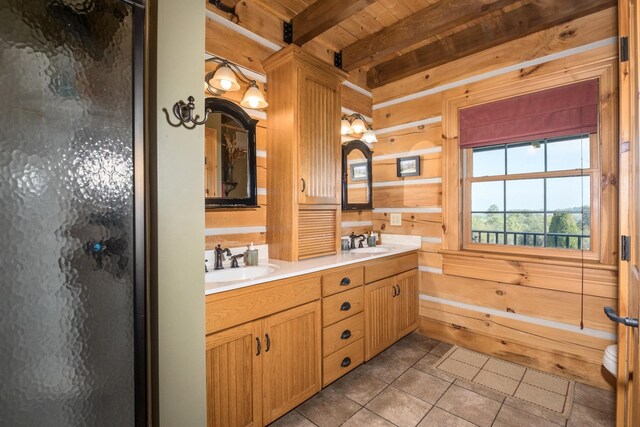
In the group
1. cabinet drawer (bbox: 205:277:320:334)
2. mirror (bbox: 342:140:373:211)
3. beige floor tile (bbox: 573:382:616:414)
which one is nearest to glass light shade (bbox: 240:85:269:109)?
mirror (bbox: 342:140:373:211)

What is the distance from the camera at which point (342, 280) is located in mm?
2082

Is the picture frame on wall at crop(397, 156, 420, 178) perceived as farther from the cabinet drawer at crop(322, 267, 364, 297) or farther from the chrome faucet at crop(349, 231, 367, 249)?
the cabinet drawer at crop(322, 267, 364, 297)

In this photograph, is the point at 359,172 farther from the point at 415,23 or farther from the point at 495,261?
the point at 495,261

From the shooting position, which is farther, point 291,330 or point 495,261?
point 495,261

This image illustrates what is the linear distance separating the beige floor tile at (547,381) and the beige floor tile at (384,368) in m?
0.87

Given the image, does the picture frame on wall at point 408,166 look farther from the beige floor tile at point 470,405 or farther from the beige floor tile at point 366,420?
the beige floor tile at point 366,420

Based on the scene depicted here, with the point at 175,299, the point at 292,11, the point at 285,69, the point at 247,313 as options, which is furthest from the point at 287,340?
the point at 292,11

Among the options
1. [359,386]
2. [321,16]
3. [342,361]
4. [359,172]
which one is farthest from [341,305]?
[321,16]

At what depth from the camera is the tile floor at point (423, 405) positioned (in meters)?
1.75

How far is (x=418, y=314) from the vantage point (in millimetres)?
2959

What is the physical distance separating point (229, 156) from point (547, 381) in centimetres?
283

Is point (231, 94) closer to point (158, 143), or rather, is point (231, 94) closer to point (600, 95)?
point (158, 143)

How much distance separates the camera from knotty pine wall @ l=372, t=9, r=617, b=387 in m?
2.11

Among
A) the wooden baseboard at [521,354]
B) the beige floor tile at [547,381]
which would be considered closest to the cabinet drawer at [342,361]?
the wooden baseboard at [521,354]
